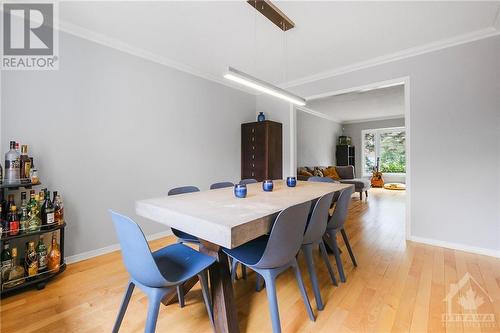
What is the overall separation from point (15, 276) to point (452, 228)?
455cm

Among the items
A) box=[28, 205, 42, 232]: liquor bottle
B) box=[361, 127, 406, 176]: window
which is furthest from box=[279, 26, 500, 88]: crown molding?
box=[361, 127, 406, 176]: window

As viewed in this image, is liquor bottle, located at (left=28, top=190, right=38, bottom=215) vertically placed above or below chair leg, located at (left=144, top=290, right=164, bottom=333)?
above

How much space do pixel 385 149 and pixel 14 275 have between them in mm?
10078

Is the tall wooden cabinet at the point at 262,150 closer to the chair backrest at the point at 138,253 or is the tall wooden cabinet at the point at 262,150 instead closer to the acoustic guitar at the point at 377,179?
the chair backrest at the point at 138,253

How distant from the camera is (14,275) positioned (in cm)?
189

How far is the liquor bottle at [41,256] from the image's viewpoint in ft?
6.64

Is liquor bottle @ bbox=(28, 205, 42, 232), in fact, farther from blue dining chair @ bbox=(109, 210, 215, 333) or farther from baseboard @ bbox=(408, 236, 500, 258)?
baseboard @ bbox=(408, 236, 500, 258)

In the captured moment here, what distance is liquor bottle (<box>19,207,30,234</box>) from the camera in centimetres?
194

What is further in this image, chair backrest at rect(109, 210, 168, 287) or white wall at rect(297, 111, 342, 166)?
white wall at rect(297, 111, 342, 166)

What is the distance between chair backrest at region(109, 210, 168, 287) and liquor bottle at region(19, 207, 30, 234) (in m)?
1.46

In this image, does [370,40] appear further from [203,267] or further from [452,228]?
[203,267]

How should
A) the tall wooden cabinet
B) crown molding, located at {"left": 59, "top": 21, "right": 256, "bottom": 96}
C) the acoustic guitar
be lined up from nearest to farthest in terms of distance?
crown molding, located at {"left": 59, "top": 21, "right": 256, "bottom": 96} < the tall wooden cabinet < the acoustic guitar

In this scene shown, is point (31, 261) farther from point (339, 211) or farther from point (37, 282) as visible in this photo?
point (339, 211)

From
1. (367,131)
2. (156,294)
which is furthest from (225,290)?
(367,131)
